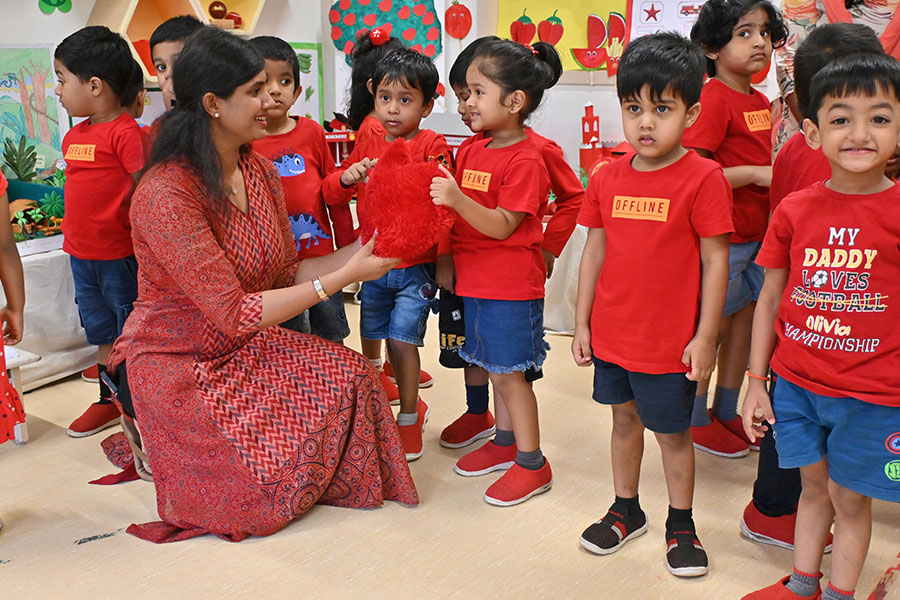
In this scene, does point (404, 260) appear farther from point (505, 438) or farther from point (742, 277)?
point (742, 277)

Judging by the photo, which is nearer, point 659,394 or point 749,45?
point 659,394

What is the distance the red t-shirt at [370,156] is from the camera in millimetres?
2330

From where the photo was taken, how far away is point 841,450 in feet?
5.12

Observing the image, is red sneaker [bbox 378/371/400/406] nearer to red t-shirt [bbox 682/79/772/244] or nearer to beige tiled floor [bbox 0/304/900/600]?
beige tiled floor [bbox 0/304/900/600]

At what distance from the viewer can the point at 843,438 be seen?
1555mm

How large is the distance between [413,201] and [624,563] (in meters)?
0.97

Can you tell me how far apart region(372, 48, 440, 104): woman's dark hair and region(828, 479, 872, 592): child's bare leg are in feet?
4.78

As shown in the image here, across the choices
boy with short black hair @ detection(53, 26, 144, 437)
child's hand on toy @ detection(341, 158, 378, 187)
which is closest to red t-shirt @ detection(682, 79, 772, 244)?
child's hand on toy @ detection(341, 158, 378, 187)

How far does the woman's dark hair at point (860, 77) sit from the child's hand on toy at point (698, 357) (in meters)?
0.53

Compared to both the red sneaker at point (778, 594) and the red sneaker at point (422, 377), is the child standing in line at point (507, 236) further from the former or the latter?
the red sneaker at point (422, 377)

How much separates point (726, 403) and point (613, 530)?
797 millimetres

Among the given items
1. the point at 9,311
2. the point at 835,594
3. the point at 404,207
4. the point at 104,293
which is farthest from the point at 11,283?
the point at 835,594

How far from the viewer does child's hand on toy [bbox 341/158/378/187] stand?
2308 millimetres

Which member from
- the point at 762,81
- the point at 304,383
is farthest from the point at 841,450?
the point at 762,81
